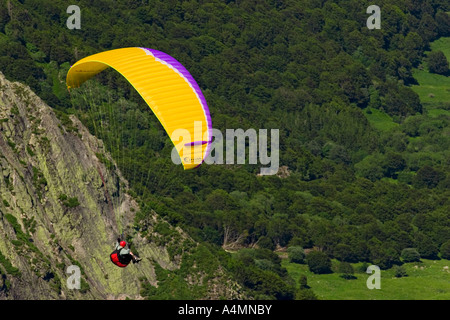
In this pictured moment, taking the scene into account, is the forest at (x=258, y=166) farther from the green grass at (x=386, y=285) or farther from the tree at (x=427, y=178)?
the green grass at (x=386, y=285)

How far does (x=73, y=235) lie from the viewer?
105 m

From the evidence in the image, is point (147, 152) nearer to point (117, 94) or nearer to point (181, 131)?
Answer: point (117, 94)

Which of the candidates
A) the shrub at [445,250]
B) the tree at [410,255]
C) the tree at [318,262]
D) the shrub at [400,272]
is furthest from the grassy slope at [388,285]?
the shrub at [445,250]

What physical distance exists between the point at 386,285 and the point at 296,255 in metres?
11.2

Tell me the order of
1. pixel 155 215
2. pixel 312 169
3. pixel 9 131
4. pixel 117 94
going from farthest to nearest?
pixel 312 169, pixel 117 94, pixel 155 215, pixel 9 131

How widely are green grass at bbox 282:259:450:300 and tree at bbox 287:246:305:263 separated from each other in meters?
0.76

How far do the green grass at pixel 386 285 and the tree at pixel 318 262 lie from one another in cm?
83

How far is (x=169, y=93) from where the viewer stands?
2815 inches

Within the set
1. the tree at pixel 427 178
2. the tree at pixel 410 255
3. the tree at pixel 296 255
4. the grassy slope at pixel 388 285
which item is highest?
the tree at pixel 427 178

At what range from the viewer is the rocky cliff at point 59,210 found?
9775 centimetres

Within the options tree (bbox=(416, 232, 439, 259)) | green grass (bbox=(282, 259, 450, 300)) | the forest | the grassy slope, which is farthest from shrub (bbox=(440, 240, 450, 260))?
green grass (bbox=(282, 259, 450, 300))

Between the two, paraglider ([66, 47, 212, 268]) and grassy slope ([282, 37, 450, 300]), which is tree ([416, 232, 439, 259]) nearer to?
grassy slope ([282, 37, 450, 300])

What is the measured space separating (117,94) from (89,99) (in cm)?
925
